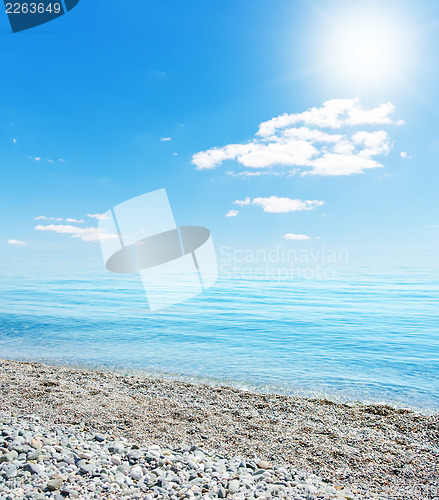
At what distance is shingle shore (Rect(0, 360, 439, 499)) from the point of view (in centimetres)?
362

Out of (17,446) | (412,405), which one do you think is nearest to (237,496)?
(17,446)

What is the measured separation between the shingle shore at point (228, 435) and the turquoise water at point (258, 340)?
4.06 feet

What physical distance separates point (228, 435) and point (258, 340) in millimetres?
6748

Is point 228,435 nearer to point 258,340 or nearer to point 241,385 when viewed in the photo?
point 241,385

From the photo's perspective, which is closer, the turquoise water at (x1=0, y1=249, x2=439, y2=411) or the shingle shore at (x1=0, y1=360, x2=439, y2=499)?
the shingle shore at (x1=0, y1=360, x2=439, y2=499)

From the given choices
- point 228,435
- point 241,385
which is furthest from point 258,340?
point 228,435

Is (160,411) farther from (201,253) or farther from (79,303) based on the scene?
(79,303)

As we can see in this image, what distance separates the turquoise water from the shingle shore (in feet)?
4.06

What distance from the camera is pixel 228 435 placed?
483 centimetres

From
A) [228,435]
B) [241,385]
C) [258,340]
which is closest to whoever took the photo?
[228,435]

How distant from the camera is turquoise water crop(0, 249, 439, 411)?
7.73 m

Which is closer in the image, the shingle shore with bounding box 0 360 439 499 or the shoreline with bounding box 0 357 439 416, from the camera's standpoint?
the shingle shore with bounding box 0 360 439 499

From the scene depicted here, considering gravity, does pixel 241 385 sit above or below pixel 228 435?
below

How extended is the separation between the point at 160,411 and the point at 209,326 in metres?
8.27
